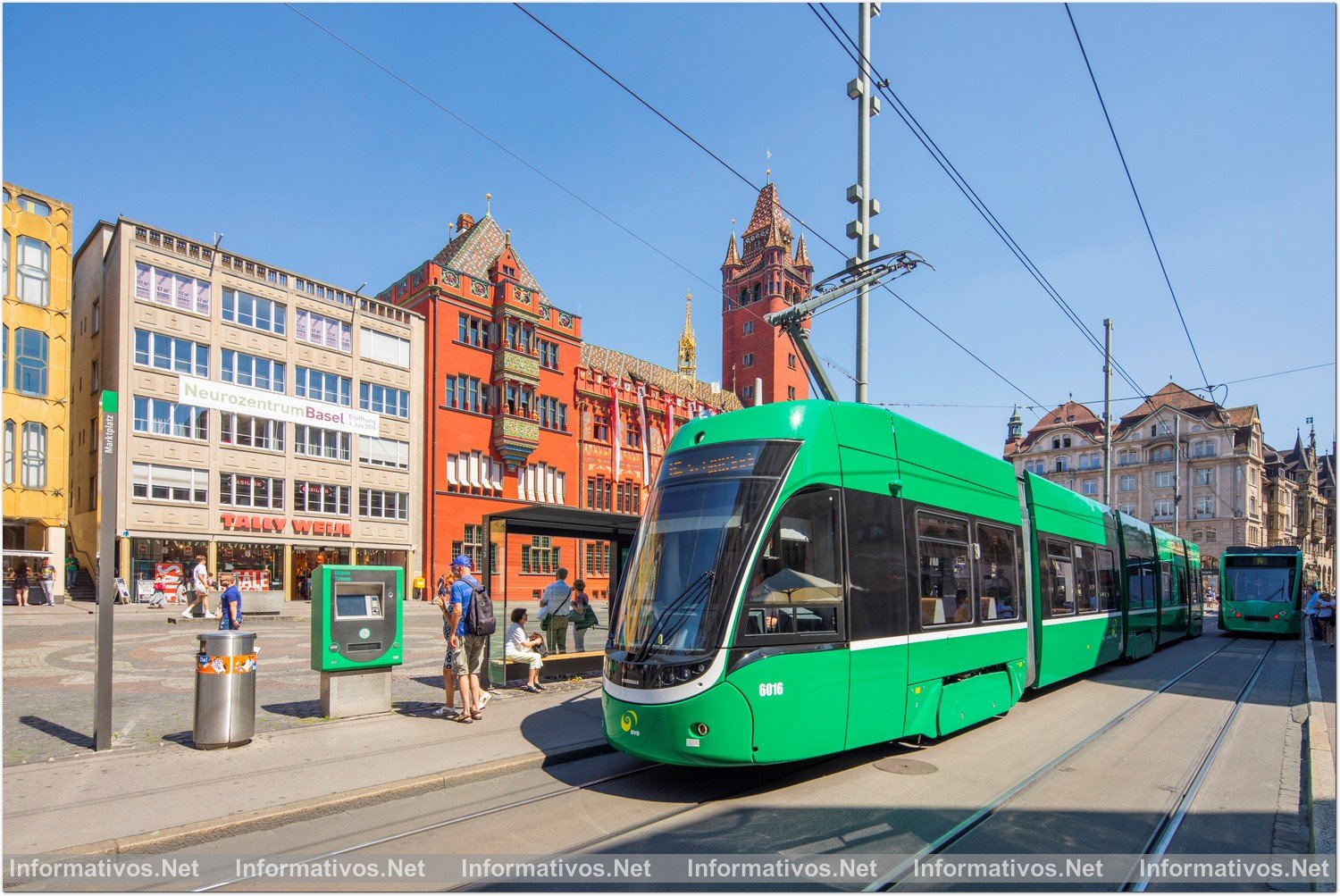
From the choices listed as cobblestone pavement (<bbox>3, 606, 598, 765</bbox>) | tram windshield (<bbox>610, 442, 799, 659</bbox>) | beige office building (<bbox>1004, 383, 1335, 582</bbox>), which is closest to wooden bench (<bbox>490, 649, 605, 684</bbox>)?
cobblestone pavement (<bbox>3, 606, 598, 765</bbox>)

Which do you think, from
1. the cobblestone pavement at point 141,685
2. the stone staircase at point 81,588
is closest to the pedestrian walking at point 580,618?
the cobblestone pavement at point 141,685

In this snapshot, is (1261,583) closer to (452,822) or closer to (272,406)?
(452,822)

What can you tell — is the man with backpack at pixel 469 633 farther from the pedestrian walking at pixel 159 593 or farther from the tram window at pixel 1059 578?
the pedestrian walking at pixel 159 593

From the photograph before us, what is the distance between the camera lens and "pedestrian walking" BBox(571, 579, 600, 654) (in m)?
13.8

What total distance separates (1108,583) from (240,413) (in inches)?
1388

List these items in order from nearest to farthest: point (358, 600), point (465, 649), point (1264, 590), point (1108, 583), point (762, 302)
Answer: point (465, 649) → point (358, 600) → point (1108, 583) → point (1264, 590) → point (762, 302)

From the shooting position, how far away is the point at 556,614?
13.5 m

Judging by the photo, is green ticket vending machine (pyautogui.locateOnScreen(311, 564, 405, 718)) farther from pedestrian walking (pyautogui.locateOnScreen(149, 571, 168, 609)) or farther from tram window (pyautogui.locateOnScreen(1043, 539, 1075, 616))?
pedestrian walking (pyautogui.locateOnScreen(149, 571, 168, 609))

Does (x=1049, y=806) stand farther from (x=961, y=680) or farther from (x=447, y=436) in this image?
(x=447, y=436)

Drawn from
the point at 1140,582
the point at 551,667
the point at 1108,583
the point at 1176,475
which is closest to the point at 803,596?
the point at 551,667

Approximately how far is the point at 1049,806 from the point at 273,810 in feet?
20.7

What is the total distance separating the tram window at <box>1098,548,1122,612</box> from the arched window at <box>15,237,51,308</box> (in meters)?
41.8

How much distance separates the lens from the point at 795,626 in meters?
7.03

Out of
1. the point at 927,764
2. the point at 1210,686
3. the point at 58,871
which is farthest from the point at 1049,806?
the point at 1210,686
